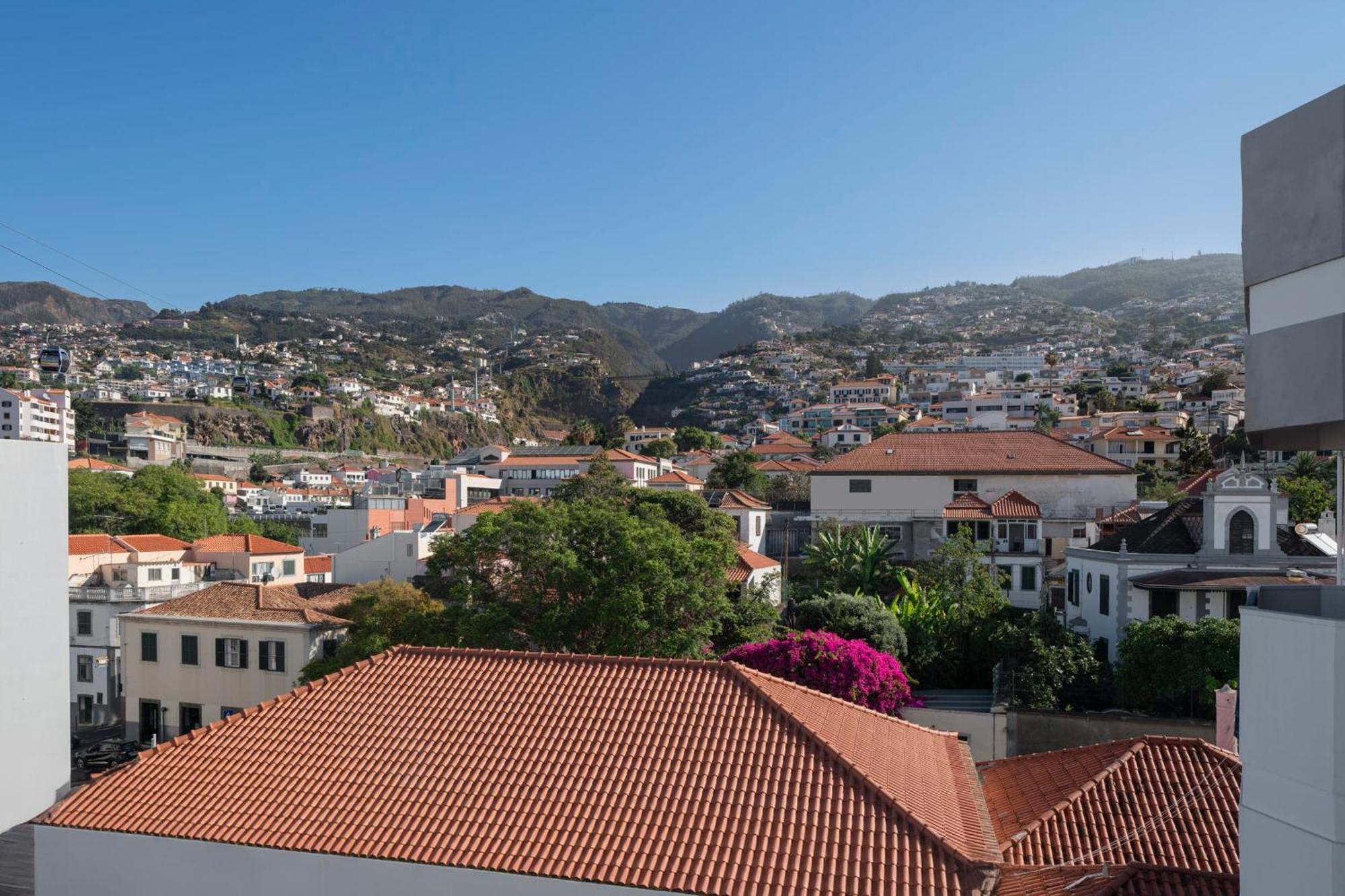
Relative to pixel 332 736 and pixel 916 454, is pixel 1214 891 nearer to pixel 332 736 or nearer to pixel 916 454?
pixel 332 736

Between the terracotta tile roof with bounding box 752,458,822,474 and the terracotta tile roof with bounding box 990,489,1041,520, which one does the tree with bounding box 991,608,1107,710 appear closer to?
the terracotta tile roof with bounding box 990,489,1041,520

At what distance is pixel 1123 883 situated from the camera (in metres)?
9.20

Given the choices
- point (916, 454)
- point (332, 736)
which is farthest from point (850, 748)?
point (916, 454)

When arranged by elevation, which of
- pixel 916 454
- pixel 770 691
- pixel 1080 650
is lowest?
pixel 1080 650

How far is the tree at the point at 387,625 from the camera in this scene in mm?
22000

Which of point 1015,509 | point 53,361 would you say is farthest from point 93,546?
point 1015,509

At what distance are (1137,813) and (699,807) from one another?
567 centimetres

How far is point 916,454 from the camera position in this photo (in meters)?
42.6

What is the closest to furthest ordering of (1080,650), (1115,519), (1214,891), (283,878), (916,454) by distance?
1. (1214,891)
2. (283,878)
3. (1080,650)
4. (1115,519)
5. (916,454)

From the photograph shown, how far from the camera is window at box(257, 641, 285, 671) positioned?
85.9ft

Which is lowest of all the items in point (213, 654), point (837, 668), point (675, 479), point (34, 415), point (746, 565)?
point (213, 654)

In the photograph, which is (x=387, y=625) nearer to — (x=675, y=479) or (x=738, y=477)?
(x=738, y=477)

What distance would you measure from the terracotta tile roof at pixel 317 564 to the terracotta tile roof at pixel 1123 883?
39.6 metres

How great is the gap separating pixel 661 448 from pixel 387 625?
85037mm
